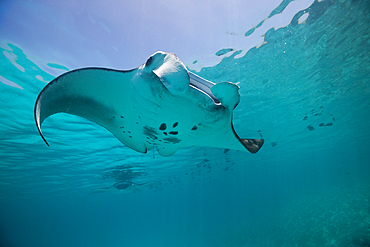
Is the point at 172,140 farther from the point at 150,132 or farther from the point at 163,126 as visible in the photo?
the point at 163,126

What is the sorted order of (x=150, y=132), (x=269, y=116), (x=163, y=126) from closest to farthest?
(x=163, y=126)
(x=150, y=132)
(x=269, y=116)

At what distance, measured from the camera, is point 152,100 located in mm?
2654

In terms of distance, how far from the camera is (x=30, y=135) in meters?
11.1

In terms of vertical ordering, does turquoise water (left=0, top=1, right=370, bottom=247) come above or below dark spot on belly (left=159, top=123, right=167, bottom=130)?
above

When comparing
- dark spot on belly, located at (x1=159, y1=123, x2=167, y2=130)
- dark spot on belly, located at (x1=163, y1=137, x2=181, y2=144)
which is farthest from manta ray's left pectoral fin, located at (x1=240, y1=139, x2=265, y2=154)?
dark spot on belly, located at (x1=159, y1=123, x2=167, y2=130)

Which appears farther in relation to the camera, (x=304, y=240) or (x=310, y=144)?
(x=310, y=144)

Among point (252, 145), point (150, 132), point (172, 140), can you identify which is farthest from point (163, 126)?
point (252, 145)

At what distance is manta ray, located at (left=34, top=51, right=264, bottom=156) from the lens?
2.16 meters

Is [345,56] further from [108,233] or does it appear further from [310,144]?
[108,233]

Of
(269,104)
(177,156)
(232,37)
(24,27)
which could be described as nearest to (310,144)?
(269,104)

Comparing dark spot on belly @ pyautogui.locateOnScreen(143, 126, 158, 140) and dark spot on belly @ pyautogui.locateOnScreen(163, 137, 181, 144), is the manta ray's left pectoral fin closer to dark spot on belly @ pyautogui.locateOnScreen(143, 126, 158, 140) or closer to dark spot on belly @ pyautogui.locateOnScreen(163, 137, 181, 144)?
dark spot on belly @ pyautogui.locateOnScreen(163, 137, 181, 144)

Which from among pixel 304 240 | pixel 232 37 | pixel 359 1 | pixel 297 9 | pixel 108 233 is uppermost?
pixel 359 1

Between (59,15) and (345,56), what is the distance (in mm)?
13812

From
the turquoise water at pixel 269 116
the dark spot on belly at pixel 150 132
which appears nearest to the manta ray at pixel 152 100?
the dark spot on belly at pixel 150 132
